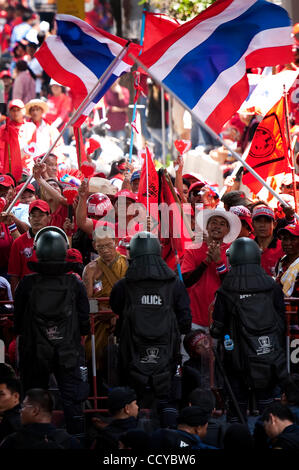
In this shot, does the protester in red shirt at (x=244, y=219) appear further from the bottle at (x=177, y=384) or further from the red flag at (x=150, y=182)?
the bottle at (x=177, y=384)

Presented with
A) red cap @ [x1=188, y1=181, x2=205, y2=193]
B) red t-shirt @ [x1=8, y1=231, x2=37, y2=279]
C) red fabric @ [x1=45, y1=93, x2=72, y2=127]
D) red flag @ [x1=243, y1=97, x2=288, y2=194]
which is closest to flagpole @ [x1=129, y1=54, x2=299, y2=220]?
red cap @ [x1=188, y1=181, x2=205, y2=193]

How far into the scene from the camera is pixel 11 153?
14641 mm

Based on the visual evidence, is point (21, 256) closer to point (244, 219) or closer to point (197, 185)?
point (244, 219)

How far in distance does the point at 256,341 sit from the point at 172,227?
2368 millimetres

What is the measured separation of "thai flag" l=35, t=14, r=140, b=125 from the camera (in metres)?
11.8

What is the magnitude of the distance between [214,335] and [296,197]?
133 inches

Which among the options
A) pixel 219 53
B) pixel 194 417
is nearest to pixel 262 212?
pixel 219 53

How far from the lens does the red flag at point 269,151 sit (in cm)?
1278

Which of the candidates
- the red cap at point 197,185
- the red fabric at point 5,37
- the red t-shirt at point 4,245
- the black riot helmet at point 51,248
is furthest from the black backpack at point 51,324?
the red fabric at point 5,37

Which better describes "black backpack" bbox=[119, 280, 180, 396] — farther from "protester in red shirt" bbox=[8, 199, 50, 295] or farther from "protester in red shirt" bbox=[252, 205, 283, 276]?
"protester in red shirt" bbox=[252, 205, 283, 276]

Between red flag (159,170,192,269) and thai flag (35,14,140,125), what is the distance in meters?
1.28

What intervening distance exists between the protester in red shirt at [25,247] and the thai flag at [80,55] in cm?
140
